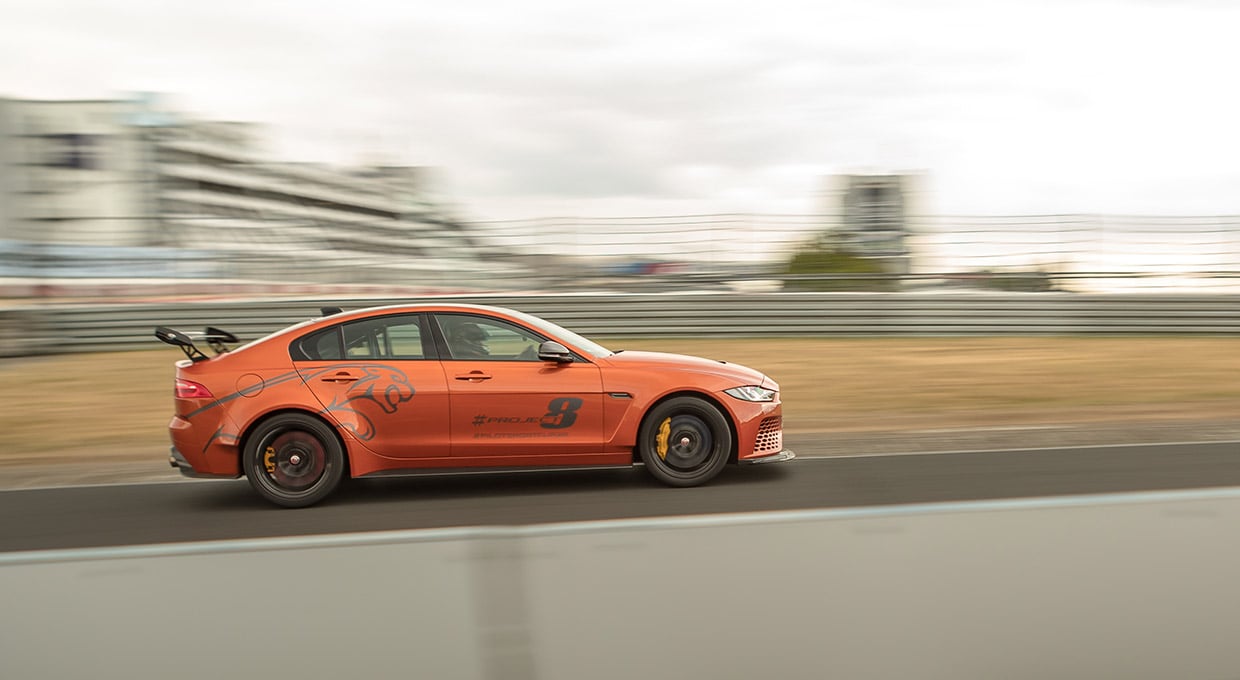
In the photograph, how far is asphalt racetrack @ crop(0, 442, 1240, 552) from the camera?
6.78m

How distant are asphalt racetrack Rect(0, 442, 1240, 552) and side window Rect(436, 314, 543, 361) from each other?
39.4 inches

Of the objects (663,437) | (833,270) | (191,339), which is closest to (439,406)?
(663,437)

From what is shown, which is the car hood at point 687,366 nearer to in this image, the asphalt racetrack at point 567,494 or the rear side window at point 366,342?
the asphalt racetrack at point 567,494

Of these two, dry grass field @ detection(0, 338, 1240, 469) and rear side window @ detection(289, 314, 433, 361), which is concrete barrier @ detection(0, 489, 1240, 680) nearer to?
rear side window @ detection(289, 314, 433, 361)

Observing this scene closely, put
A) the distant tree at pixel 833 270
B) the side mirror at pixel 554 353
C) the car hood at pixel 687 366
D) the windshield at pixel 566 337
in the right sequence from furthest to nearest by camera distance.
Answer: the distant tree at pixel 833 270
the windshield at pixel 566 337
the car hood at pixel 687 366
the side mirror at pixel 554 353

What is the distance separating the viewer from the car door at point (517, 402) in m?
7.32

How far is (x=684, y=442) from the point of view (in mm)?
7488

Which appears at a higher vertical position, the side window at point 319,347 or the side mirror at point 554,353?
the side window at point 319,347

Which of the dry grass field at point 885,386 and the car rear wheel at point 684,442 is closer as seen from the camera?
the car rear wheel at point 684,442

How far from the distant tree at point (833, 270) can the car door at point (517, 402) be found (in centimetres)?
1300

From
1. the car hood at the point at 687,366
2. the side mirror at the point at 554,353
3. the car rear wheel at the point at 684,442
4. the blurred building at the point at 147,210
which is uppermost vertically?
the blurred building at the point at 147,210

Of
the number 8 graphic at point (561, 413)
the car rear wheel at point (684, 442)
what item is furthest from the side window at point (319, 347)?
the car rear wheel at point (684, 442)

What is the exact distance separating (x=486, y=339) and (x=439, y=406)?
62 centimetres

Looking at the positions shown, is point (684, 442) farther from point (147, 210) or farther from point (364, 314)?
point (147, 210)
